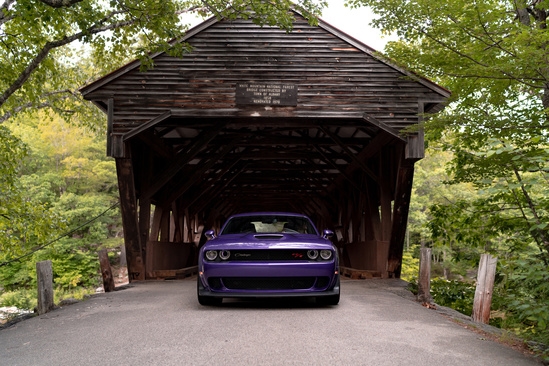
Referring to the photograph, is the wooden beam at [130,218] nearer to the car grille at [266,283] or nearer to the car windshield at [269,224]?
the car windshield at [269,224]

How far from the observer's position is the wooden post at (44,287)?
7.92m

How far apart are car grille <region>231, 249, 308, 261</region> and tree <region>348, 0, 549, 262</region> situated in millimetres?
2367

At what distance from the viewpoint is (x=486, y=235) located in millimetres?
7316

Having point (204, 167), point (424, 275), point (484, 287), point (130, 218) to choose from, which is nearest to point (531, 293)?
point (484, 287)

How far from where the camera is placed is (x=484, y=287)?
7.29 meters

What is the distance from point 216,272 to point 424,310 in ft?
9.78

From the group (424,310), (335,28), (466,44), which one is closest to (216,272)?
(424,310)

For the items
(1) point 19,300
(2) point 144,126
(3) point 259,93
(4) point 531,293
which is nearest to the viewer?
(4) point 531,293

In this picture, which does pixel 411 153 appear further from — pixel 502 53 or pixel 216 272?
pixel 216 272

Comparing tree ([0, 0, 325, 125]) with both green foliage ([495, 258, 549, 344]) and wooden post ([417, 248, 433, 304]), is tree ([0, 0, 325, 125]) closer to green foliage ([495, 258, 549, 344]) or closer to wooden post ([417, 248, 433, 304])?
wooden post ([417, 248, 433, 304])

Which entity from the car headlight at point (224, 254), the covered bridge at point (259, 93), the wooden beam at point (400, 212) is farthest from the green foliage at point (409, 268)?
the car headlight at point (224, 254)

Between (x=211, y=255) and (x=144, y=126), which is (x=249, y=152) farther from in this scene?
(x=211, y=255)

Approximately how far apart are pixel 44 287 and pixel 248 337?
4140 mm

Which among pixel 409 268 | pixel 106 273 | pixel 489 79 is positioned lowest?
pixel 409 268
